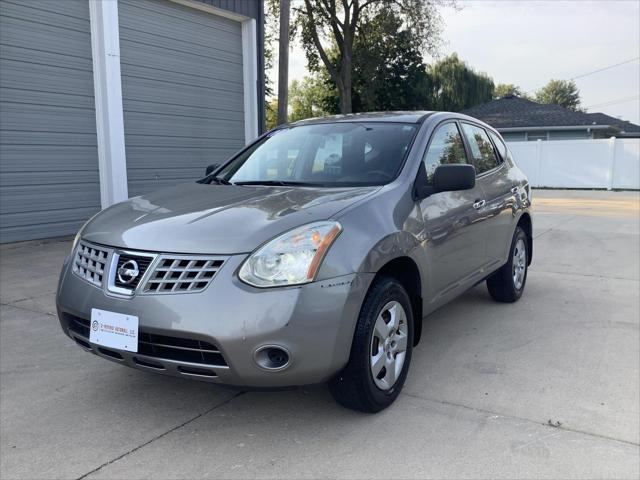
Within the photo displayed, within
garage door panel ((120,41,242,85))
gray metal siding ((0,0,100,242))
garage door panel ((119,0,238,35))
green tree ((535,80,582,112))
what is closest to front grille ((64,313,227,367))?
gray metal siding ((0,0,100,242))

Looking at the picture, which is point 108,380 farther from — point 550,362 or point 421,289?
point 550,362

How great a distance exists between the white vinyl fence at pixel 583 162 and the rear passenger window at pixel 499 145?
19.7m

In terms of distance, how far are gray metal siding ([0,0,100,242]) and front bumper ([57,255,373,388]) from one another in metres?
6.75

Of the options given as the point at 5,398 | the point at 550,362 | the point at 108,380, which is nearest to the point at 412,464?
the point at 550,362

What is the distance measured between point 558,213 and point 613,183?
10.6 meters

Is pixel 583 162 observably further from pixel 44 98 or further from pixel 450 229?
pixel 450 229

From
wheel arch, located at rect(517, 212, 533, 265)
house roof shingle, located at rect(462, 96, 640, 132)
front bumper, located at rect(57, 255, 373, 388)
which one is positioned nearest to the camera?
front bumper, located at rect(57, 255, 373, 388)

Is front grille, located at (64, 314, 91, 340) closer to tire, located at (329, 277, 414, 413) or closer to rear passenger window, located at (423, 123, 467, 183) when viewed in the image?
tire, located at (329, 277, 414, 413)

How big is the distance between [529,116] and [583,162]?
740 cm

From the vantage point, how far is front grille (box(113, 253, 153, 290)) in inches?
107

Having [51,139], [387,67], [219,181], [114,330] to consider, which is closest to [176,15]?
[51,139]

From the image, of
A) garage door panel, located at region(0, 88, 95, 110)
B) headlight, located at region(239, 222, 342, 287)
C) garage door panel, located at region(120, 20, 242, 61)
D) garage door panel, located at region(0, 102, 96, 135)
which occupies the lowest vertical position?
headlight, located at region(239, 222, 342, 287)

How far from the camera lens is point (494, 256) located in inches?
186

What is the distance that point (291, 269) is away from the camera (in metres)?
2.62
